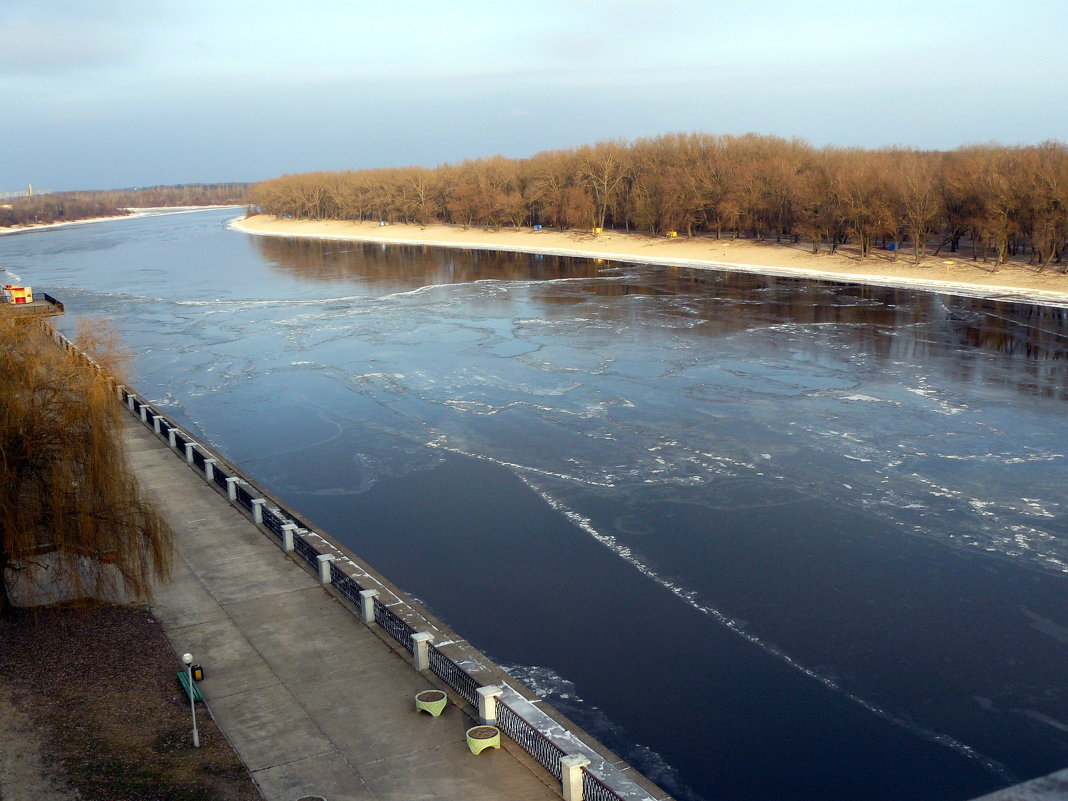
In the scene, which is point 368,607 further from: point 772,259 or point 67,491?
point 772,259

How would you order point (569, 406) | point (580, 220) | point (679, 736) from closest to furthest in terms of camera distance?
point (679, 736), point (569, 406), point (580, 220)

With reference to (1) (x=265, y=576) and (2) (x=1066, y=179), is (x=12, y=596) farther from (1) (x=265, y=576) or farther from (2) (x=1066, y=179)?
(2) (x=1066, y=179)

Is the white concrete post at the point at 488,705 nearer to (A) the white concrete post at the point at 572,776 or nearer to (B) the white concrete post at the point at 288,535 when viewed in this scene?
(A) the white concrete post at the point at 572,776

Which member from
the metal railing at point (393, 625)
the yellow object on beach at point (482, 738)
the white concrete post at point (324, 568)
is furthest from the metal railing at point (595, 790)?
the white concrete post at point (324, 568)

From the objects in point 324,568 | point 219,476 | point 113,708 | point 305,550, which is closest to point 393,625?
point 324,568

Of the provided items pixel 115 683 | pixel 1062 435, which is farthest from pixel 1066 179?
pixel 115 683

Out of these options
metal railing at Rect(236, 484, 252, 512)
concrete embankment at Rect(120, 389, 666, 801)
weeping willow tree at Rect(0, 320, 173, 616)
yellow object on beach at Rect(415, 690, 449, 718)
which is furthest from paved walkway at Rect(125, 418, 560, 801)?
metal railing at Rect(236, 484, 252, 512)
